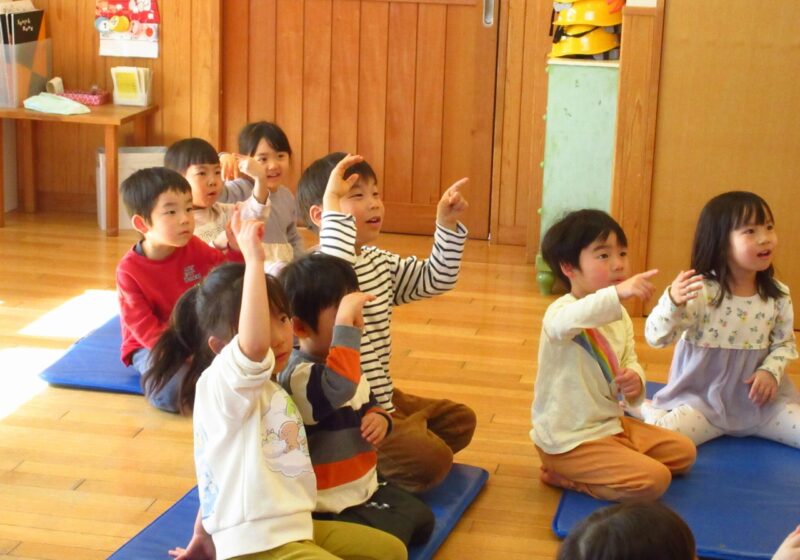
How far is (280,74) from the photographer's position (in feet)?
17.7

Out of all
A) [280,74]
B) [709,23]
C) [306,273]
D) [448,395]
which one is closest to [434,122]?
[280,74]

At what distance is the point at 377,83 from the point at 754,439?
8.92ft

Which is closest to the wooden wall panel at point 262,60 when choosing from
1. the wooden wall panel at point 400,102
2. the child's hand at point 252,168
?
the wooden wall panel at point 400,102

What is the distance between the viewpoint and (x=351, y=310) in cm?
230

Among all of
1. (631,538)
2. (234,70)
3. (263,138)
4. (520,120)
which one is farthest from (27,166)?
(631,538)

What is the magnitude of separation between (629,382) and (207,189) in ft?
5.53

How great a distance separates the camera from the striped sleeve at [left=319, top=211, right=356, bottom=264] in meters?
2.68

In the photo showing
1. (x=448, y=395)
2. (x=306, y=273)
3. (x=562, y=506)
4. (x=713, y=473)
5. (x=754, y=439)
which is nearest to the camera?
(x=306, y=273)

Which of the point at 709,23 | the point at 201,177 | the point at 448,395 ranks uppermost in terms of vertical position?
the point at 709,23

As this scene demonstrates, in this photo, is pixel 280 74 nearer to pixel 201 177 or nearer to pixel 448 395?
pixel 201 177

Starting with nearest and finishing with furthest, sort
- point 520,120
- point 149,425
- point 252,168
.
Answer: point 149,425, point 252,168, point 520,120

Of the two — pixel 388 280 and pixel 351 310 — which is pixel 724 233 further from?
pixel 351 310

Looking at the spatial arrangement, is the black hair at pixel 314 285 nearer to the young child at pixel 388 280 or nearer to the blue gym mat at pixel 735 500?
the young child at pixel 388 280

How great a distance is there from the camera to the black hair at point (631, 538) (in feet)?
4.48
